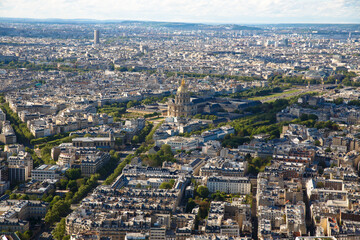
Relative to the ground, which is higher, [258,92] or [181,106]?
[181,106]

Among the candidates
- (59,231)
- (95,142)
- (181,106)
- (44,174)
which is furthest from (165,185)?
(181,106)

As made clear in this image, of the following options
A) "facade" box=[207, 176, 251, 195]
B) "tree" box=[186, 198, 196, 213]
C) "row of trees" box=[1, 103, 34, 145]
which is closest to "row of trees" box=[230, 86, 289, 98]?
"row of trees" box=[1, 103, 34, 145]

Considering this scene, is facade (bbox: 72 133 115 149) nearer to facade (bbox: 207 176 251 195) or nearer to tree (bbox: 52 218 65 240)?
facade (bbox: 207 176 251 195)

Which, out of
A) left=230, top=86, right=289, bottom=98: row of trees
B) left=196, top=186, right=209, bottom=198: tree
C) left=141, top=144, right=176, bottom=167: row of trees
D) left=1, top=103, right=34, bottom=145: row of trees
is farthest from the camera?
left=230, top=86, right=289, bottom=98: row of trees

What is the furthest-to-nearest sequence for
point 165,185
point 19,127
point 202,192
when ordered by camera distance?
point 19,127, point 165,185, point 202,192

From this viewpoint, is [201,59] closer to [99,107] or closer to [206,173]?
[99,107]

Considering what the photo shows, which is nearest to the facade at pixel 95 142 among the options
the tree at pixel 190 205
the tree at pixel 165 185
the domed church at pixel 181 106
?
the tree at pixel 165 185

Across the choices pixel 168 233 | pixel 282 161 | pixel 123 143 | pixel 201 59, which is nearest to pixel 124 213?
pixel 168 233

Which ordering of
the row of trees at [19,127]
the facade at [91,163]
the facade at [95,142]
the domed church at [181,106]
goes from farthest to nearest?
the domed church at [181,106] < the row of trees at [19,127] < the facade at [95,142] < the facade at [91,163]

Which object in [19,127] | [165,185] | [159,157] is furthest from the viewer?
[19,127]

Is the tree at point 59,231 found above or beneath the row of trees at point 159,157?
beneath

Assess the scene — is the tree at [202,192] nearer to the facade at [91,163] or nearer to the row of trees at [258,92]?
the facade at [91,163]

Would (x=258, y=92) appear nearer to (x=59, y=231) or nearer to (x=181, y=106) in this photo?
(x=181, y=106)
